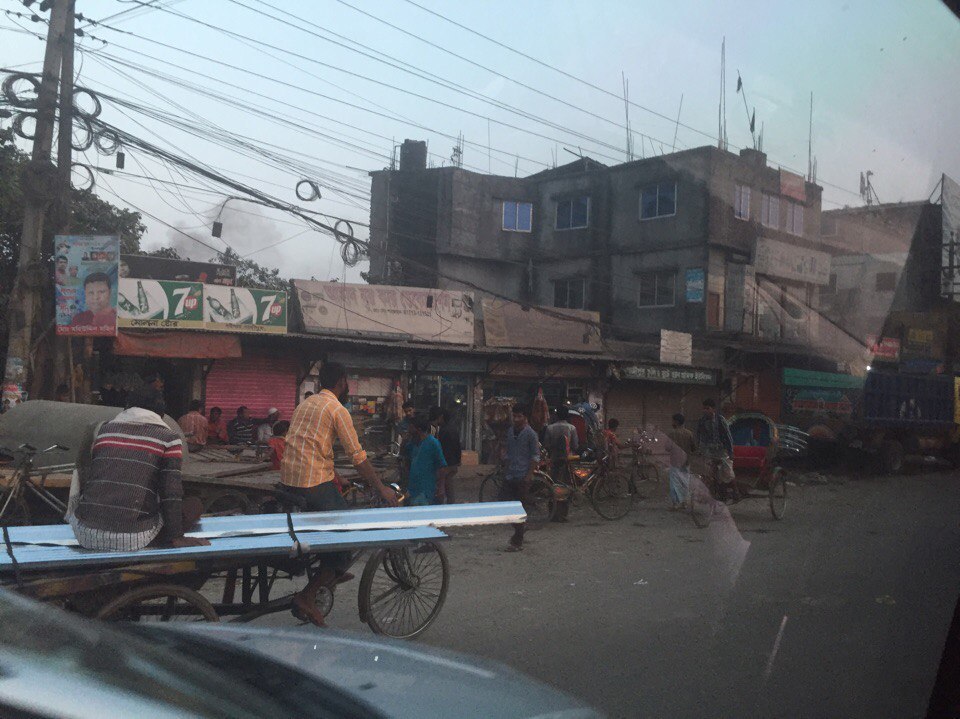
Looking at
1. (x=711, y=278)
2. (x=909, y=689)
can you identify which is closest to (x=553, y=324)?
(x=711, y=278)

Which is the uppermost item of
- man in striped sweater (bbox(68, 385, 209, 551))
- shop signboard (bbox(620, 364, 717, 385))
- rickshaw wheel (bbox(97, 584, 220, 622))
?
shop signboard (bbox(620, 364, 717, 385))

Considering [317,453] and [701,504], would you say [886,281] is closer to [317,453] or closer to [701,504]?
[701,504]

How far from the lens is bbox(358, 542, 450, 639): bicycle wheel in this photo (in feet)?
16.1

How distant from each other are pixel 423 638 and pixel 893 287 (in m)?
8.09

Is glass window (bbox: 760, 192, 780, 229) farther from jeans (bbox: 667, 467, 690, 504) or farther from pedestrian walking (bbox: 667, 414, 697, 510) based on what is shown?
jeans (bbox: 667, 467, 690, 504)

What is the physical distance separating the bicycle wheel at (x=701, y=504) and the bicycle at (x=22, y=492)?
7.37m

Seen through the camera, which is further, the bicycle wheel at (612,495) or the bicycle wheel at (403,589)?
the bicycle wheel at (612,495)

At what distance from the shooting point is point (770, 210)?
13.9m

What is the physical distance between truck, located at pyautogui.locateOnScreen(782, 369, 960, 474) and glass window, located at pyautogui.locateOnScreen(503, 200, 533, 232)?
22.0 feet

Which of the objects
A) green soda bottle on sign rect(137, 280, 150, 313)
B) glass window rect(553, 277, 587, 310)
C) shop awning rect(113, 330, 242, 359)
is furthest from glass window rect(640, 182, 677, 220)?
green soda bottle on sign rect(137, 280, 150, 313)

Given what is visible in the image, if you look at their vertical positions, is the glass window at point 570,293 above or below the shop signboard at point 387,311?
above

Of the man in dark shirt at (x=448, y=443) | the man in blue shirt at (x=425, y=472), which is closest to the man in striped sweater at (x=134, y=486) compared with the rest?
the man in blue shirt at (x=425, y=472)

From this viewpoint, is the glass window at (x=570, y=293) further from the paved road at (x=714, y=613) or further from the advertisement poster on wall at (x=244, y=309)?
the paved road at (x=714, y=613)

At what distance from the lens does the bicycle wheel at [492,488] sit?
1141 centimetres
